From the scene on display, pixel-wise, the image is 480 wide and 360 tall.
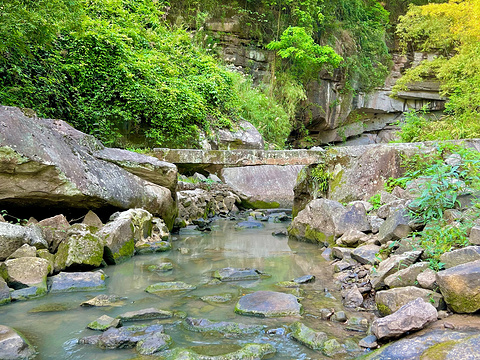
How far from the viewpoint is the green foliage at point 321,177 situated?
6.39 metres

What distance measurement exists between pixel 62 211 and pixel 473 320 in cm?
445

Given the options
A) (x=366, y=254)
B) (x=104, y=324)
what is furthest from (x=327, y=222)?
(x=104, y=324)

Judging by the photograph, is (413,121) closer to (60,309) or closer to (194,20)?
(60,309)

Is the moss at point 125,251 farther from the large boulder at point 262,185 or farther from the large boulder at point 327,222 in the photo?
the large boulder at point 262,185

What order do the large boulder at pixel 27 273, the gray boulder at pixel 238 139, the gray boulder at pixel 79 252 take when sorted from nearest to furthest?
the large boulder at pixel 27 273 → the gray boulder at pixel 79 252 → the gray boulder at pixel 238 139

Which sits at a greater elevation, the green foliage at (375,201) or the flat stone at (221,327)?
the green foliage at (375,201)

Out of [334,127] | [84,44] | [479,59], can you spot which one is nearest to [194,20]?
[84,44]

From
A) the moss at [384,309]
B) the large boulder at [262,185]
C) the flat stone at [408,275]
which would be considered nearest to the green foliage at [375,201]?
the flat stone at [408,275]

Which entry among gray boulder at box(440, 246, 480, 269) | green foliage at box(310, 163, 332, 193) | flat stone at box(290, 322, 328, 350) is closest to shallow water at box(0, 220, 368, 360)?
flat stone at box(290, 322, 328, 350)

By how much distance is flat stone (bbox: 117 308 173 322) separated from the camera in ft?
8.33

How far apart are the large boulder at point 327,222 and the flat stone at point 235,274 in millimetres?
1526

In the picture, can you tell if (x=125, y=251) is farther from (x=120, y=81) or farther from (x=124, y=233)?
(x=120, y=81)

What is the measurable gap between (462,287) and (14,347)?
259 cm

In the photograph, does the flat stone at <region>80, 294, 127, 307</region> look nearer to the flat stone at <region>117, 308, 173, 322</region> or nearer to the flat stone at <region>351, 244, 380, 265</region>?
the flat stone at <region>117, 308, 173, 322</region>
